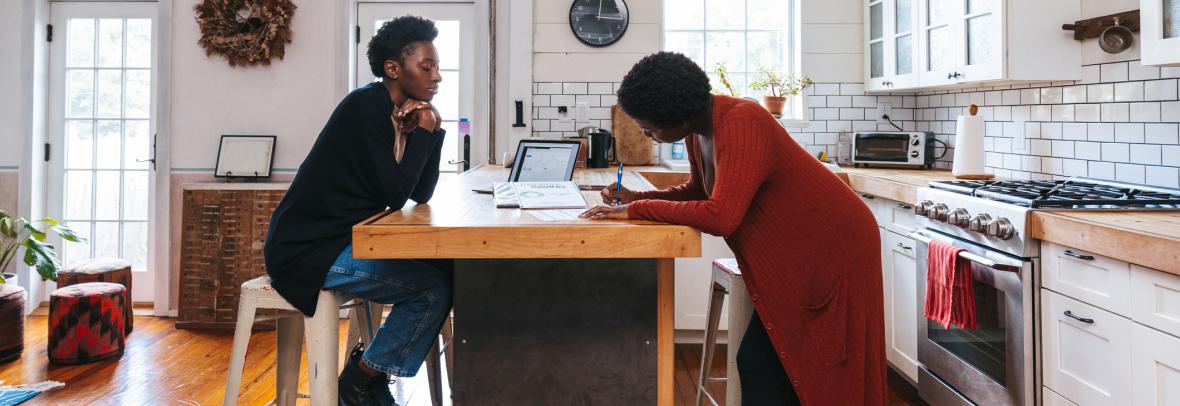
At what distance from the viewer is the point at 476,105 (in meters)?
4.73

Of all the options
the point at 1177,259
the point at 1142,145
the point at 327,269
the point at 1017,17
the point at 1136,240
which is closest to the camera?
the point at 1177,259

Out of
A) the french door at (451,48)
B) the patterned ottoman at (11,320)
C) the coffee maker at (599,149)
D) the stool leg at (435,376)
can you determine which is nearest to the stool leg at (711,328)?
the stool leg at (435,376)

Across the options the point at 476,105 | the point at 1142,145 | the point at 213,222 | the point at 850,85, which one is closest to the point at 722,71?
the point at 850,85

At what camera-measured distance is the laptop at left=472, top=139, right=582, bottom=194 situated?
2.96 m

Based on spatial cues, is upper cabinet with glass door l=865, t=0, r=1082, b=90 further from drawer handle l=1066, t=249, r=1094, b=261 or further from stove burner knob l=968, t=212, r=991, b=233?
drawer handle l=1066, t=249, r=1094, b=261

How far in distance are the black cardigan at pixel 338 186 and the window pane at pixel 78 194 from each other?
360 cm

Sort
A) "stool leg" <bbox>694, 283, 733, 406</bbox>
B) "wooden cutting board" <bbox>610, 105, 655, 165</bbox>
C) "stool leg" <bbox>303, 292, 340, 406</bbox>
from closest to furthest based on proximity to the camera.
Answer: "stool leg" <bbox>303, 292, 340, 406</bbox> < "stool leg" <bbox>694, 283, 733, 406</bbox> < "wooden cutting board" <bbox>610, 105, 655, 165</bbox>

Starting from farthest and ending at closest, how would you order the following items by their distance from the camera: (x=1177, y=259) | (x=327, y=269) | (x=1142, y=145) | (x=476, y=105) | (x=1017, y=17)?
(x=476, y=105), (x=1017, y=17), (x=1142, y=145), (x=327, y=269), (x=1177, y=259)

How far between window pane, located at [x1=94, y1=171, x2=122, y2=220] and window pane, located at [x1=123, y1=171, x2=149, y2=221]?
2.0 inches

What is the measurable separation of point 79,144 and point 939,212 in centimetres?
503

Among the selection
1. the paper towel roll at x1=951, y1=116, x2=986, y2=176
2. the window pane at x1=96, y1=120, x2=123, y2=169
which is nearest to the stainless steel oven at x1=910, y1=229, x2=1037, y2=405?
the paper towel roll at x1=951, y1=116, x2=986, y2=176

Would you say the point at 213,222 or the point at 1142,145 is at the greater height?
the point at 1142,145

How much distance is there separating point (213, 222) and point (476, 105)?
1709 mm

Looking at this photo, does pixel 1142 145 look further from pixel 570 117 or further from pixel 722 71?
pixel 570 117
